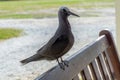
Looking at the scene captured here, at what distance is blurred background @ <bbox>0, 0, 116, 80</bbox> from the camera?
168cm

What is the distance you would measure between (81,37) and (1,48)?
0.47 metres

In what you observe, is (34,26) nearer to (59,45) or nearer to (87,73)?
(87,73)

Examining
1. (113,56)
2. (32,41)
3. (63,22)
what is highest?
(63,22)

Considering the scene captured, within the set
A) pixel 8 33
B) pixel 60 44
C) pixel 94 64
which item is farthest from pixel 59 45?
pixel 8 33

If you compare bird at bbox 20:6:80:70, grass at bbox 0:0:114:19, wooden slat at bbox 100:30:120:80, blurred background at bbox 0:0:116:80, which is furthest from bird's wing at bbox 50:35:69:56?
→ grass at bbox 0:0:114:19

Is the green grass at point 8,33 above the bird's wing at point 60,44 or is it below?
below

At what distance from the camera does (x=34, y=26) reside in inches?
77.9

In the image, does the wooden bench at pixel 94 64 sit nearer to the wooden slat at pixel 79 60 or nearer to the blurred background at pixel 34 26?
the wooden slat at pixel 79 60

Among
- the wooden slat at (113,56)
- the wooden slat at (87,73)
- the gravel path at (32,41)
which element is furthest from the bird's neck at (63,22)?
the gravel path at (32,41)

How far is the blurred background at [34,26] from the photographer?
1677mm

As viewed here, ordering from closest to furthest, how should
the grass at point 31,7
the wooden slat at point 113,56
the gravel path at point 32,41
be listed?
the wooden slat at point 113,56 → the gravel path at point 32,41 → the grass at point 31,7

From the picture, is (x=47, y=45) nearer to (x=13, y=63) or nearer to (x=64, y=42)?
(x=64, y=42)

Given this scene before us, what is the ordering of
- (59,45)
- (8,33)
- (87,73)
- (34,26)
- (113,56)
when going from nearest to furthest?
(59,45), (87,73), (113,56), (8,33), (34,26)

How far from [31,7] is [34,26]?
0.14 meters
